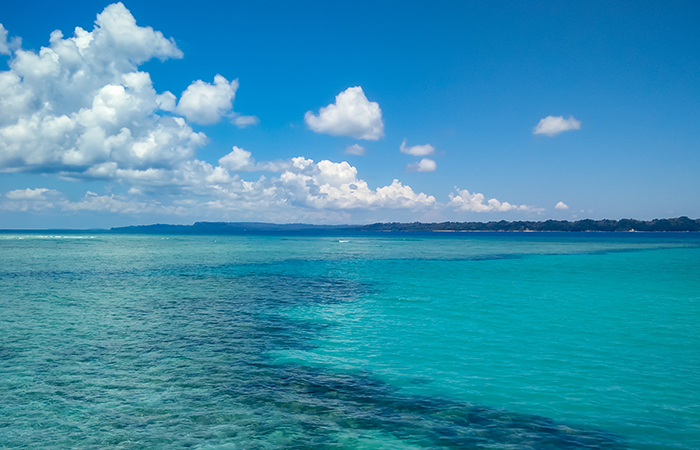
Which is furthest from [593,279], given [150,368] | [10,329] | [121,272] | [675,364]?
[121,272]

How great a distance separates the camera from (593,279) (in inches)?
1665

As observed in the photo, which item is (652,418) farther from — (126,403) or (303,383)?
(126,403)

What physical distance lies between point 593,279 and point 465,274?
12.7 metres

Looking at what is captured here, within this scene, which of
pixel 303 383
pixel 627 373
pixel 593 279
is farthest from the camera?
pixel 593 279

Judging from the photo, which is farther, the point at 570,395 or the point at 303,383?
the point at 303,383

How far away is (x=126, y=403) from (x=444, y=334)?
45.9 ft

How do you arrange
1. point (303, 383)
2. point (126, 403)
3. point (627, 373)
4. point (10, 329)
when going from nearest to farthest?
point (126, 403) → point (303, 383) → point (627, 373) → point (10, 329)

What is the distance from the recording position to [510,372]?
14.8 meters

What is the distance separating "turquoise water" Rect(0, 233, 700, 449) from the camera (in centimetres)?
1016

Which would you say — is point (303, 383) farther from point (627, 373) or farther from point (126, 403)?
point (627, 373)

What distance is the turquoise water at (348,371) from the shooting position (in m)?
10.2

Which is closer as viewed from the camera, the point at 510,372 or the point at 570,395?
the point at 570,395

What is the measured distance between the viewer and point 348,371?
48.5 feet

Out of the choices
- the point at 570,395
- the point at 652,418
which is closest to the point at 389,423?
the point at 570,395
